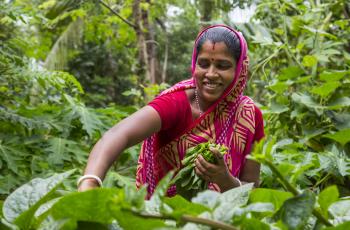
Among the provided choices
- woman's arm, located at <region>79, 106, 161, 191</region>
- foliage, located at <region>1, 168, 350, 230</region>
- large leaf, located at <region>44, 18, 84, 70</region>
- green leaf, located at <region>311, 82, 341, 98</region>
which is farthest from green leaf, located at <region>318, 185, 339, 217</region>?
large leaf, located at <region>44, 18, 84, 70</region>

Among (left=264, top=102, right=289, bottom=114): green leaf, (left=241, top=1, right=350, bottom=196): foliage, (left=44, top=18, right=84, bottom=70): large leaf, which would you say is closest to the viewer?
(left=241, top=1, right=350, bottom=196): foliage

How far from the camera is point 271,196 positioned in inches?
Result: 32.3

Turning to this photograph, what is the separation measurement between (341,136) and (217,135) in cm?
125

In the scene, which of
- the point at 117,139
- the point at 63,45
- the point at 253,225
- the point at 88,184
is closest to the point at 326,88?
the point at 117,139

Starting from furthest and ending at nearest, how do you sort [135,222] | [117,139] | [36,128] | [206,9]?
[206,9]
[36,128]
[117,139]
[135,222]

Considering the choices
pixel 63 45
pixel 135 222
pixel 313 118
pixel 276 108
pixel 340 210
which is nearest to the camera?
pixel 135 222

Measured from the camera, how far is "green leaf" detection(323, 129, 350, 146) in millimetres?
2864

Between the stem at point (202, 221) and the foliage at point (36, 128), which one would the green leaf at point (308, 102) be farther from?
the stem at point (202, 221)

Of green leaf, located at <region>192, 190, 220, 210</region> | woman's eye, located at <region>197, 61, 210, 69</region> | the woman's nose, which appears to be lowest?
green leaf, located at <region>192, 190, 220, 210</region>

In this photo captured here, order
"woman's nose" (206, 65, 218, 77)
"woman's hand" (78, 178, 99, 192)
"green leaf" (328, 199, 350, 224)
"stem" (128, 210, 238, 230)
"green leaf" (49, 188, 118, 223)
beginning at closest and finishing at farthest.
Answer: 1. "stem" (128, 210, 238, 230)
2. "green leaf" (49, 188, 118, 223)
3. "green leaf" (328, 199, 350, 224)
4. "woman's hand" (78, 178, 99, 192)
5. "woman's nose" (206, 65, 218, 77)

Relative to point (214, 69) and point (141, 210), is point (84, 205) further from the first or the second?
point (214, 69)

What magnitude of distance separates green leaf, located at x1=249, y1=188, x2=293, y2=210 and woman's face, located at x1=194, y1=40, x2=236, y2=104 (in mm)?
1005

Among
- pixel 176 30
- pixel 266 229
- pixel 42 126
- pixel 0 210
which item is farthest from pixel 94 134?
pixel 176 30

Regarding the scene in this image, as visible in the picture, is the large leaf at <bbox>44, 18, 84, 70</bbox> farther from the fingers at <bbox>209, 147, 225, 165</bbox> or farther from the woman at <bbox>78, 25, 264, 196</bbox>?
the fingers at <bbox>209, 147, 225, 165</bbox>
